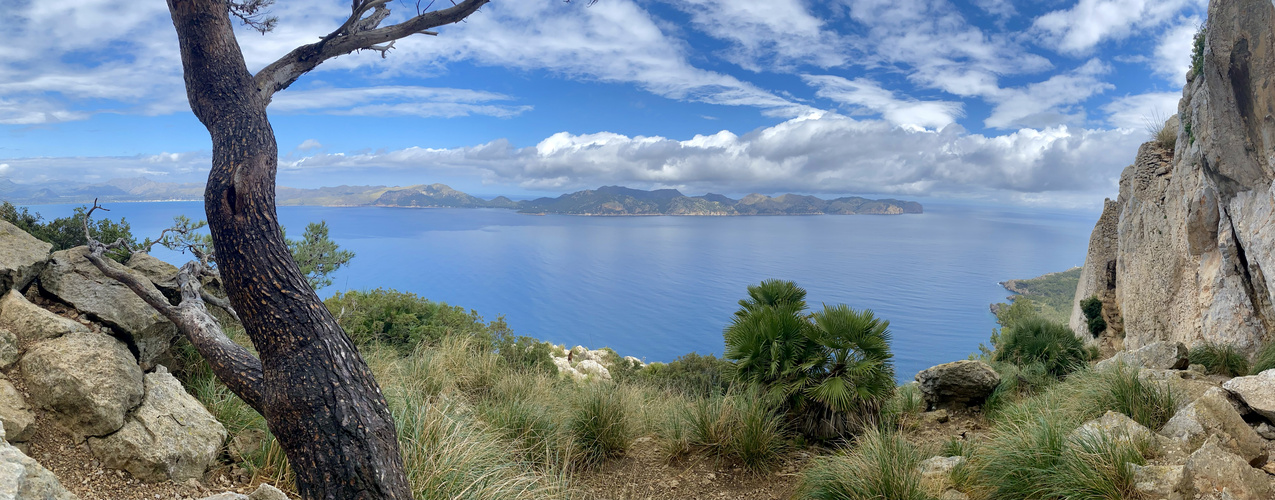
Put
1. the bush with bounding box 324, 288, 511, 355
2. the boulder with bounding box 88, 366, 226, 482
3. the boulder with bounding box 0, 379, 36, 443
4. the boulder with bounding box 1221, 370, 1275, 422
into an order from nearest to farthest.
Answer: the boulder with bounding box 0, 379, 36, 443
the boulder with bounding box 88, 366, 226, 482
the boulder with bounding box 1221, 370, 1275, 422
the bush with bounding box 324, 288, 511, 355

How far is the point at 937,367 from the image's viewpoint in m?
10.1

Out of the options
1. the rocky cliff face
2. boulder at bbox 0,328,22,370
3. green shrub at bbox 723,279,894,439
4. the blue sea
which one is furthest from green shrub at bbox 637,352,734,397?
the blue sea

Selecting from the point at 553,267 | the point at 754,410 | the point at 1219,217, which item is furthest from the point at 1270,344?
the point at 553,267

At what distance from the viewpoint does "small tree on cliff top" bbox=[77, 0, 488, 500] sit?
11.3ft

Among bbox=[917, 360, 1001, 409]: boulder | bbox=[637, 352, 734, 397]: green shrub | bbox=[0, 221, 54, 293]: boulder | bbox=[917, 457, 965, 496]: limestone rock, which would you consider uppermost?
bbox=[0, 221, 54, 293]: boulder

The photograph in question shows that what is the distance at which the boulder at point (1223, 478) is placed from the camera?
405cm

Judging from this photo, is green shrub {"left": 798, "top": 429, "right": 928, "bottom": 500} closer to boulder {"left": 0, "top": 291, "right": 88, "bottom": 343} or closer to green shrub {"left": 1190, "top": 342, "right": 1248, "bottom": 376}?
boulder {"left": 0, "top": 291, "right": 88, "bottom": 343}

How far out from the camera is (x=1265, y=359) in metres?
7.51

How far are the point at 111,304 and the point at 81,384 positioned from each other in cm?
104

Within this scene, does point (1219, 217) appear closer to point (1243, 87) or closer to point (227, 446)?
point (1243, 87)

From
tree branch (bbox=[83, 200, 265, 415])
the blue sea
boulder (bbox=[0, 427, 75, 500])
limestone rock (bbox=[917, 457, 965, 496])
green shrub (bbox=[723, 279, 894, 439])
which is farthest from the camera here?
the blue sea

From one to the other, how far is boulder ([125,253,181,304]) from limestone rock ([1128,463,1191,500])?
26.7ft

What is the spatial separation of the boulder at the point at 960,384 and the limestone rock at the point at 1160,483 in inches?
205

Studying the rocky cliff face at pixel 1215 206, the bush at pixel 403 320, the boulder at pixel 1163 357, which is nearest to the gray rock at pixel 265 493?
the bush at pixel 403 320
